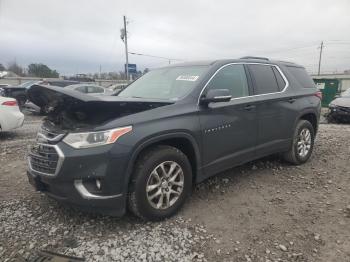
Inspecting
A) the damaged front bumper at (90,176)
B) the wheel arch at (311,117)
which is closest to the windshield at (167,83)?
the damaged front bumper at (90,176)

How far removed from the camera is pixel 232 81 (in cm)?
440

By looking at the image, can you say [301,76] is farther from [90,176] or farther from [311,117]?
[90,176]

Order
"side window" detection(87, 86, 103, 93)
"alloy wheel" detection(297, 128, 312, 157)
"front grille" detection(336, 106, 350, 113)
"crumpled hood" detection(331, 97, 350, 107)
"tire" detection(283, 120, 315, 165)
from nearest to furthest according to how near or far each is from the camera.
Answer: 1. "tire" detection(283, 120, 315, 165)
2. "alloy wheel" detection(297, 128, 312, 157)
3. "front grille" detection(336, 106, 350, 113)
4. "crumpled hood" detection(331, 97, 350, 107)
5. "side window" detection(87, 86, 103, 93)

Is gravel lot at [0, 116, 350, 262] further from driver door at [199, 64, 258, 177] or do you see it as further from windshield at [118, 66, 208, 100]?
windshield at [118, 66, 208, 100]

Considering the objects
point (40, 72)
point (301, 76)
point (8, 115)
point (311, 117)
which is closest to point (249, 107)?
point (301, 76)

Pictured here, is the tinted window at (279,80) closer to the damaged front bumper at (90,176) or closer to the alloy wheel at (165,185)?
the alloy wheel at (165,185)

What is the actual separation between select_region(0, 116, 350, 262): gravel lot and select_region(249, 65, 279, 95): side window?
4.32 ft

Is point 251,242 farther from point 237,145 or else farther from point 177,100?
point 177,100

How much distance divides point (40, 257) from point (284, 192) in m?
3.07

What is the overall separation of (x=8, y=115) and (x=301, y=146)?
6876 mm

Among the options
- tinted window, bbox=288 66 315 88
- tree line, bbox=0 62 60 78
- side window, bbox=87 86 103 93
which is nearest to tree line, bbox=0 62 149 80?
tree line, bbox=0 62 60 78

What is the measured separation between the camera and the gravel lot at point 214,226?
120 inches

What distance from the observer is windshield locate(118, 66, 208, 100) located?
4039 mm

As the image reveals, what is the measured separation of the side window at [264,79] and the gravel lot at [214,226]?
1.32 m
